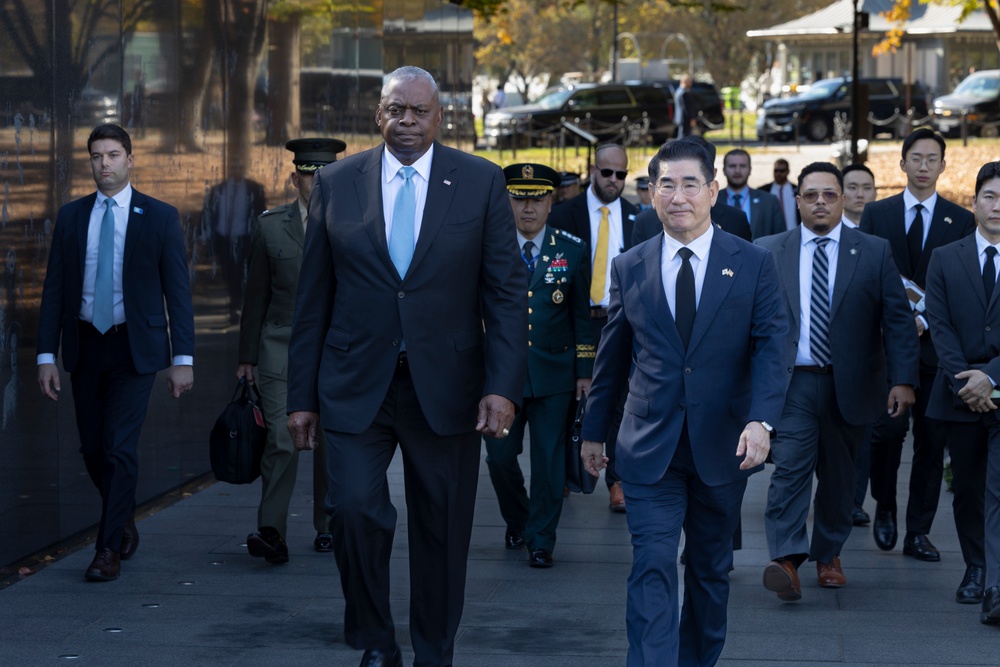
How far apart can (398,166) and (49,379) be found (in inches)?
99.1

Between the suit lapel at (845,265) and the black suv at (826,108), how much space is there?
34.4 metres

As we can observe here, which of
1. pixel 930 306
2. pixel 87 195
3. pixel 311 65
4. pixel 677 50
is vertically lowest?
pixel 930 306

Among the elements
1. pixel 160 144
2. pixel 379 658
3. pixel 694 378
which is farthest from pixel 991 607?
pixel 160 144

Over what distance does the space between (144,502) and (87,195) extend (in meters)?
2.07

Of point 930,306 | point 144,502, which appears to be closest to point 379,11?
point 144,502

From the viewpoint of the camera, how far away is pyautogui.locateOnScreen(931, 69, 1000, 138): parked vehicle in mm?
39188

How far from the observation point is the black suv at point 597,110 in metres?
38.6

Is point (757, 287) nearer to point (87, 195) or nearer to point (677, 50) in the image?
point (87, 195)

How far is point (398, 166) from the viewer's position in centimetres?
539

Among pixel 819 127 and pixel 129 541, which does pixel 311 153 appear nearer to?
pixel 129 541

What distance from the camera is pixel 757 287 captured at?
5375 mm

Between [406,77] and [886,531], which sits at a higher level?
[406,77]

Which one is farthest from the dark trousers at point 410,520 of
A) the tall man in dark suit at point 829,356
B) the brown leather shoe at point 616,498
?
the brown leather shoe at point 616,498

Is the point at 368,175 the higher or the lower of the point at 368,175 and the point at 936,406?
the higher
